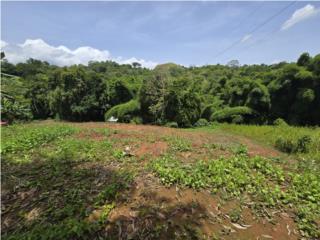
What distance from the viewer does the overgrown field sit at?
2.48m

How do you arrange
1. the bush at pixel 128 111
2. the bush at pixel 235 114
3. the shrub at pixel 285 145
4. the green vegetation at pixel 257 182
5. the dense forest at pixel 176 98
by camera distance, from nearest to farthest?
1. the green vegetation at pixel 257 182
2. the shrub at pixel 285 145
3. the dense forest at pixel 176 98
4. the bush at pixel 128 111
5. the bush at pixel 235 114

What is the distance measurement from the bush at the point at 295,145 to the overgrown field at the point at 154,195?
195 centimetres

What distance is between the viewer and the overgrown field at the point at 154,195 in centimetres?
248

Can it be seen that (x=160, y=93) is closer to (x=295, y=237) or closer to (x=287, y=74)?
(x=287, y=74)

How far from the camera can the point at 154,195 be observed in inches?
120

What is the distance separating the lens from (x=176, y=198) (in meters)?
3.01

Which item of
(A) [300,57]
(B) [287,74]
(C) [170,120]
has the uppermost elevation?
(A) [300,57]

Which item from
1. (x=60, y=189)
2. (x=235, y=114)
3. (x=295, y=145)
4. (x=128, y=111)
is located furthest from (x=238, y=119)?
(x=60, y=189)

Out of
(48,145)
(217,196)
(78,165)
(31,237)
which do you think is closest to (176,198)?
(217,196)

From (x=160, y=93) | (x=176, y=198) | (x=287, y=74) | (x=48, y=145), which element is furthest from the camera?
(x=287, y=74)

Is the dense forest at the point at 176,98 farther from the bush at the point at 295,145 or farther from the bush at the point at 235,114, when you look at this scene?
the bush at the point at 295,145

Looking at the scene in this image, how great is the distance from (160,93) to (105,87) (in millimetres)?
4471

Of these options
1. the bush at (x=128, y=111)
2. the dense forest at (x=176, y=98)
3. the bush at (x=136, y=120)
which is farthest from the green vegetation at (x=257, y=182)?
the bush at (x=128, y=111)

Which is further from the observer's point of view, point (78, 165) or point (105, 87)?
point (105, 87)
